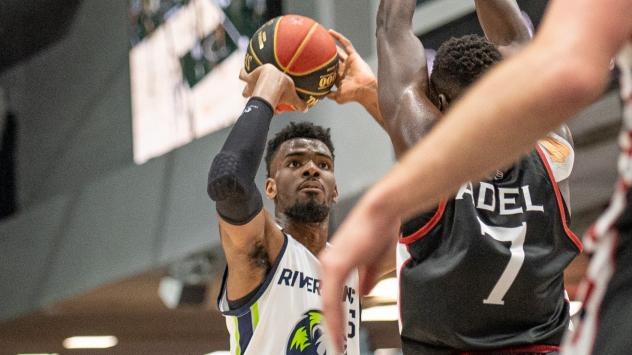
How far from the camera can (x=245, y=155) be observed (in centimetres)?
333

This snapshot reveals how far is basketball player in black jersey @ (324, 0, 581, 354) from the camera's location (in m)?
3.00

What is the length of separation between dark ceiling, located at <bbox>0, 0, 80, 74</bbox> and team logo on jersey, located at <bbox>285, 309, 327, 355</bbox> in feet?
39.5

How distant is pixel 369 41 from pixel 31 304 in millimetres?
6536

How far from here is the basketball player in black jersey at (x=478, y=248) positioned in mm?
3000

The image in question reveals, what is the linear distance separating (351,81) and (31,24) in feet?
39.5

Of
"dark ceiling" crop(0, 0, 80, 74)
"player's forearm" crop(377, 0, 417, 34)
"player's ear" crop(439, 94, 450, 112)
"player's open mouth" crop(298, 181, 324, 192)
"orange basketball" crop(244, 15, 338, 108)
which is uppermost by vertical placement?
"player's forearm" crop(377, 0, 417, 34)

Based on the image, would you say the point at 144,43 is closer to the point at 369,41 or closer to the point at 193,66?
the point at 193,66

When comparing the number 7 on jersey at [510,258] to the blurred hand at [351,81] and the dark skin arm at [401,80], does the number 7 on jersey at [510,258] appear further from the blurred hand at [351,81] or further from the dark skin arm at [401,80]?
the blurred hand at [351,81]

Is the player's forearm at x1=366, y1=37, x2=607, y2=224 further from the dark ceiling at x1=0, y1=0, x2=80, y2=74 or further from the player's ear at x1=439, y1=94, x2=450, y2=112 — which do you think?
the dark ceiling at x1=0, y1=0, x2=80, y2=74

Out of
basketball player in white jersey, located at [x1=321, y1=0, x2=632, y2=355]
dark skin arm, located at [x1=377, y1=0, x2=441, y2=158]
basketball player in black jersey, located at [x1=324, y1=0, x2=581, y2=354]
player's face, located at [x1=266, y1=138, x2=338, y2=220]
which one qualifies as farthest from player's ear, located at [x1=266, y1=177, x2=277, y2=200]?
basketball player in white jersey, located at [x1=321, y1=0, x2=632, y2=355]

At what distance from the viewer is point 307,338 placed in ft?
12.7

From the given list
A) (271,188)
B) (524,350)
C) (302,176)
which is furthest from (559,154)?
(271,188)

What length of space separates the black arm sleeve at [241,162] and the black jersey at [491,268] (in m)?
0.58

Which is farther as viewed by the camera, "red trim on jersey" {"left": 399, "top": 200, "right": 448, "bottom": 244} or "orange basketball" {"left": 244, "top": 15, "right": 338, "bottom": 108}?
"orange basketball" {"left": 244, "top": 15, "right": 338, "bottom": 108}
